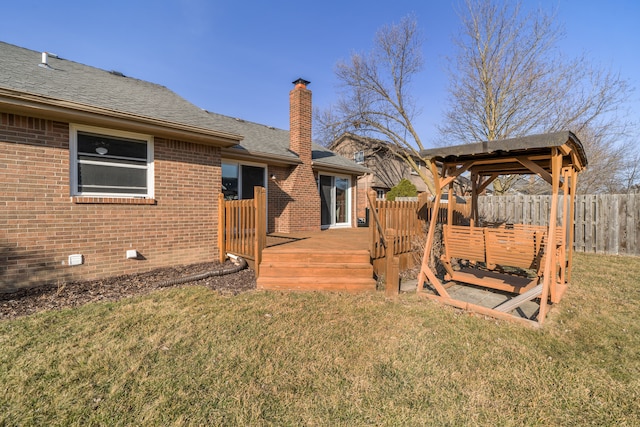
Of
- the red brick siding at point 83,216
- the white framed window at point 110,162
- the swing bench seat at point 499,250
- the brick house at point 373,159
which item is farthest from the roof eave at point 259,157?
the brick house at point 373,159

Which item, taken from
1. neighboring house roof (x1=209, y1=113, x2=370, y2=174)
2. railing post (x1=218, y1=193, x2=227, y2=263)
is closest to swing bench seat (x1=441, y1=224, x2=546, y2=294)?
railing post (x1=218, y1=193, x2=227, y2=263)

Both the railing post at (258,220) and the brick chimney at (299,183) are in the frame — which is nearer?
the railing post at (258,220)

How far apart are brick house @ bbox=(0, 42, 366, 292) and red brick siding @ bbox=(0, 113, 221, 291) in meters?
0.02

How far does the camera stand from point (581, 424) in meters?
2.17

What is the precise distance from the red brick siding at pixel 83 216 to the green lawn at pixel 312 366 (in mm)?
1689

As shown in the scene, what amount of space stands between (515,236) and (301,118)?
7.35 metres

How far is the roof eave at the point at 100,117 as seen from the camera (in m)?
4.62

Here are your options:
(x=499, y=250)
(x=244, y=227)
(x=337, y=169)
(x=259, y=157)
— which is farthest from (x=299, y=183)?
(x=499, y=250)

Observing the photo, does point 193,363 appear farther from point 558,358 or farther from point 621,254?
point 621,254

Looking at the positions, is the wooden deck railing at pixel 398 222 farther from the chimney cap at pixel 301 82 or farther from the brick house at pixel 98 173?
the chimney cap at pixel 301 82

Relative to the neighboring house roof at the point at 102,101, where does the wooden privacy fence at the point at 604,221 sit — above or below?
below

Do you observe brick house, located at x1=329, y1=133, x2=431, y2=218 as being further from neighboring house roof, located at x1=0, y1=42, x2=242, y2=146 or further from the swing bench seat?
the swing bench seat

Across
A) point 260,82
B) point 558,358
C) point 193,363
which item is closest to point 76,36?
point 260,82

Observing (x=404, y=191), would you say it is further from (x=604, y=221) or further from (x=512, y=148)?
(x=512, y=148)
